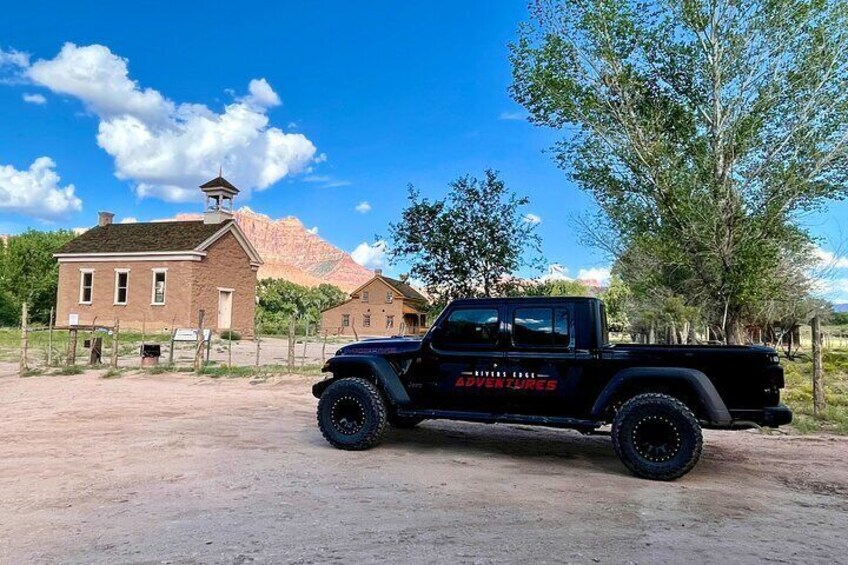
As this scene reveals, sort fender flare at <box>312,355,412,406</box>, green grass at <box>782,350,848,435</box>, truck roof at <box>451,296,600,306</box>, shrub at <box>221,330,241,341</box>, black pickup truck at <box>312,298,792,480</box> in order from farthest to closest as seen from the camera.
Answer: shrub at <box>221,330,241,341</box>, green grass at <box>782,350,848,435</box>, fender flare at <box>312,355,412,406</box>, truck roof at <box>451,296,600,306</box>, black pickup truck at <box>312,298,792,480</box>

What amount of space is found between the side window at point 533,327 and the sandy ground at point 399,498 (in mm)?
1416

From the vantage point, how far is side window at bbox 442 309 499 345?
23.3ft

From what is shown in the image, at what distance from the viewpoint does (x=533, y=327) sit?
6.90 metres

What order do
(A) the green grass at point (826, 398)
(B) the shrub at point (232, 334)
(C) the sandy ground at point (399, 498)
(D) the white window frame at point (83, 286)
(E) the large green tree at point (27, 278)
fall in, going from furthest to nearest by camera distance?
(E) the large green tree at point (27, 278) < (D) the white window frame at point (83, 286) < (B) the shrub at point (232, 334) < (A) the green grass at point (826, 398) < (C) the sandy ground at point (399, 498)

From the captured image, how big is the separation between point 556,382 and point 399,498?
2.26m

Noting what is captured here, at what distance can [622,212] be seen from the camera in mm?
16188

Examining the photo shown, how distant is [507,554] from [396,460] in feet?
10.1

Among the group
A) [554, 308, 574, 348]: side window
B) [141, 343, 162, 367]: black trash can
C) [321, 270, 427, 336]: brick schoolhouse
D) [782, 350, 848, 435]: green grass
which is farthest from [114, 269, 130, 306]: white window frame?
[554, 308, 574, 348]: side window

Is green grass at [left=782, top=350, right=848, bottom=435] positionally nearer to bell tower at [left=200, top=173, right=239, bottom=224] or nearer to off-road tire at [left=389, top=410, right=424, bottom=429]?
off-road tire at [left=389, top=410, right=424, bottom=429]

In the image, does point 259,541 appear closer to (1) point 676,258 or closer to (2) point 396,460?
(2) point 396,460

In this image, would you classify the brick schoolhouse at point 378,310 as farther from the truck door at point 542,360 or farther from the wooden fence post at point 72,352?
the truck door at point 542,360

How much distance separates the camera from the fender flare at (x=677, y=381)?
598 centimetres

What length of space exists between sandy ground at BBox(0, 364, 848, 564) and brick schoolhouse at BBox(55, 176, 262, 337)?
23622mm

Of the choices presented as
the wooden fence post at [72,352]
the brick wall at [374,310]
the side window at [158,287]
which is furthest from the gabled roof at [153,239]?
the brick wall at [374,310]
